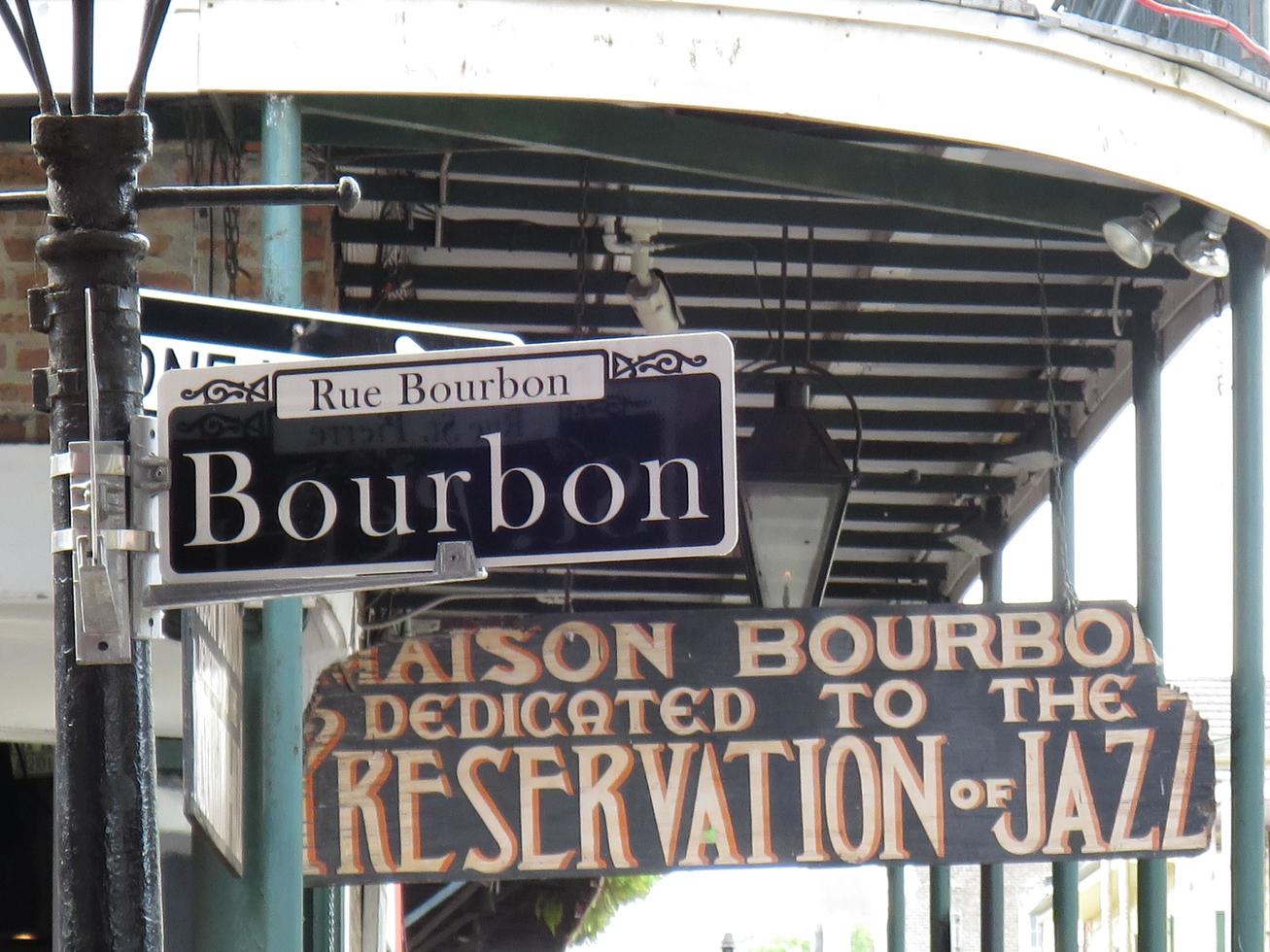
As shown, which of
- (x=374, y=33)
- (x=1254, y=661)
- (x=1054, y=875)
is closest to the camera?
(x=374, y=33)

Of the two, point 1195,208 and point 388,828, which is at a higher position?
point 1195,208

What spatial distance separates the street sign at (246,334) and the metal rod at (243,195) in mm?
656

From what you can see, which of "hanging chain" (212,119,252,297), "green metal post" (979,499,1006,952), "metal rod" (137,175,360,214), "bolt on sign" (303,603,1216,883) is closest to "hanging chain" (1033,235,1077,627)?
"bolt on sign" (303,603,1216,883)

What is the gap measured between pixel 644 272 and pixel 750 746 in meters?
1.55

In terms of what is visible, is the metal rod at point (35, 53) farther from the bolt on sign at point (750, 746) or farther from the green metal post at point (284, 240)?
the bolt on sign at point (750, 746)

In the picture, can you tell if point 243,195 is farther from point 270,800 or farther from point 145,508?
point 270,800

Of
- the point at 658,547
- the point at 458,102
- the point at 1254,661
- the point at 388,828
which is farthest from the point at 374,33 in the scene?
the point at 1254,661

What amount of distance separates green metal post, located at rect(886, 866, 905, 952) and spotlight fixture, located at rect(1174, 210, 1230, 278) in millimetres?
5131

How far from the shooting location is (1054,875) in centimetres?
781

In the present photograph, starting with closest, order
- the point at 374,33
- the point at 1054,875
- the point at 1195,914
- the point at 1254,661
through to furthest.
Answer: the point at 374,33 → the point at 1254,661 → the point at 1054,875 → the point at 1195,914

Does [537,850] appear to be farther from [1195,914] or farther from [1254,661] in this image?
[1195,914]

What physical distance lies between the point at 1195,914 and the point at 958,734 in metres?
25.7

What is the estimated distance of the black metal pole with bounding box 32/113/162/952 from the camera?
2.37 metres

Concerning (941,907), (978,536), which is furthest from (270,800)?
(941,907)
